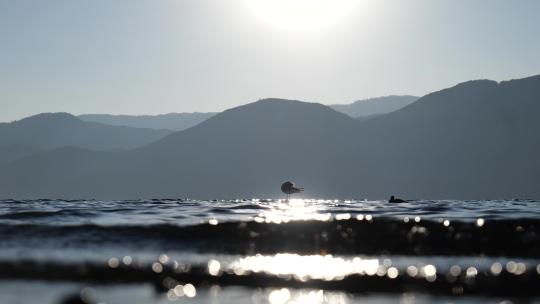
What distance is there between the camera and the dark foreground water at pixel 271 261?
11.7m

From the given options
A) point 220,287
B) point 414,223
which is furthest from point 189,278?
point 414,223

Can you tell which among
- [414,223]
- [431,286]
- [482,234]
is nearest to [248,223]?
[414,223]

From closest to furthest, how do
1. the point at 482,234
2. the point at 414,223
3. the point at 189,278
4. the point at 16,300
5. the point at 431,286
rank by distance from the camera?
the point at 16,300 < the point at 431,286 < the point at 189,278 < the point at 482,234 < the point at 414,223

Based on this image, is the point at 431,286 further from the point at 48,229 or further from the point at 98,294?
the point at 48,229

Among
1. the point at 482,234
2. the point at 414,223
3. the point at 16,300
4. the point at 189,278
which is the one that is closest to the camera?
the point at 16,300

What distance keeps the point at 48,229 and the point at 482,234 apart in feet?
48.9

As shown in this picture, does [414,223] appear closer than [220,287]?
No

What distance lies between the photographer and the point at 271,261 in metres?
16.1

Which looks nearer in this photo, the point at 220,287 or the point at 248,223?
the point at 220,287

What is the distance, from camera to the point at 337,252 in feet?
59.1

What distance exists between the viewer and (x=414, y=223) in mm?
24750

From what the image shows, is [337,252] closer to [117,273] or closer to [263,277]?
[263,277]

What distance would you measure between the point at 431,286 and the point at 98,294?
6.17m

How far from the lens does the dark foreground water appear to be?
11.7 meters
